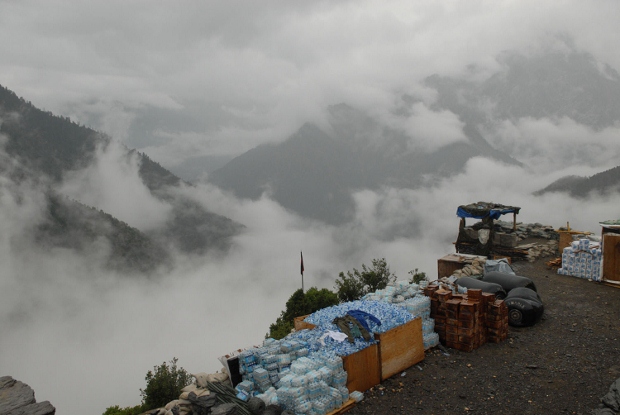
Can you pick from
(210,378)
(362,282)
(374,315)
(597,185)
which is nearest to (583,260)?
(362,282)

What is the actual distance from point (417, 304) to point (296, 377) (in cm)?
361

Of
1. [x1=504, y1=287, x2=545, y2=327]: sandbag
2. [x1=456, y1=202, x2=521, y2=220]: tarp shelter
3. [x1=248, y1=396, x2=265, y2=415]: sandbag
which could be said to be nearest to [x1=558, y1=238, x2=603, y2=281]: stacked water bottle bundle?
[x1=456, y1=202, x2=521, y2=220]: tarp shelter

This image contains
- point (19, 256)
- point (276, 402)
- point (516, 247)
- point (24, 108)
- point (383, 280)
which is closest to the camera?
point (276, 402)

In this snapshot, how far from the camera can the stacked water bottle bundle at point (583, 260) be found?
1478 centimetres

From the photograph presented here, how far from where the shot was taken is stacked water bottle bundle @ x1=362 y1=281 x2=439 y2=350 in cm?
1000

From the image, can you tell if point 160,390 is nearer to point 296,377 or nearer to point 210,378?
point 210,378

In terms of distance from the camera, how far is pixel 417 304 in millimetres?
10016

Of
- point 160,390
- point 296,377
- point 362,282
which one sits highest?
point 296,377

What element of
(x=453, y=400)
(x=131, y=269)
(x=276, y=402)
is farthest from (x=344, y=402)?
(x=131, y=269)

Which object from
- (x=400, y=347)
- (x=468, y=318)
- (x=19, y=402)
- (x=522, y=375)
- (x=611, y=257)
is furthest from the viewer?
(x=611, y=257)

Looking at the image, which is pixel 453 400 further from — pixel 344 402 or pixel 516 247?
pixel 516 247

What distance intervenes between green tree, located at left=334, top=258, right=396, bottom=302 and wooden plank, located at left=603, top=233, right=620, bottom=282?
338 inches

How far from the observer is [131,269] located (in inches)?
4845

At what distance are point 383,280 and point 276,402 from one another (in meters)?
14.0
